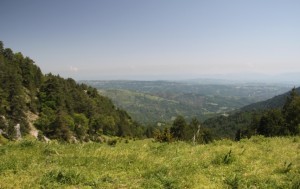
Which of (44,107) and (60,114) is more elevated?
(44,107)

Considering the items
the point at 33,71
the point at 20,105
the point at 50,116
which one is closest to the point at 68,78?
the point at 33,71

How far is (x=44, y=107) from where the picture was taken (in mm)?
107562

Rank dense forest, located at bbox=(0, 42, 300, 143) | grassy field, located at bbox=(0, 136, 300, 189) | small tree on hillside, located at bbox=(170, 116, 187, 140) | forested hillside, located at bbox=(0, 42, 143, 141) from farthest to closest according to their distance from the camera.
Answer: small tree on hillside, located at bbox=(170, 116, 187, 140) → forested hillside, located at bbox=(0, 42, 143, 141) → dense forest, located at bbox=(0, 42, 300, 143) → grassy field, located at bbox=(0, 136, 300, 189)

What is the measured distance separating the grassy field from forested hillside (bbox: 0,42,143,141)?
58593 millimetres

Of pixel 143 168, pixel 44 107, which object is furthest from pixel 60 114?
pixel 143 168

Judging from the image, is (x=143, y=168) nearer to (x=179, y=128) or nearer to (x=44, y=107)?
(x=179, y=128)

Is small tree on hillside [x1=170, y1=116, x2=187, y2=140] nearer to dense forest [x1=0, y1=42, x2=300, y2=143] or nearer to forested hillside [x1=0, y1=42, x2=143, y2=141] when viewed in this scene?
dense forest [x1=0, y1=42, x2=300, y2=143]

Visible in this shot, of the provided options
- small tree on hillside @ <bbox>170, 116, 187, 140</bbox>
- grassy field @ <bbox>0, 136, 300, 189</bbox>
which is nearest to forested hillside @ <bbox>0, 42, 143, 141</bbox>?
small tree on hillside @ <bbox>170, 116, 187, 140</bbox>

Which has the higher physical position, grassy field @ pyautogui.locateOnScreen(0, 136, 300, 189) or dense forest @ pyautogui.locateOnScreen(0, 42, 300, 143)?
grassy field @ pyautogui.locateOnScreen(0, 136, 300, 189)

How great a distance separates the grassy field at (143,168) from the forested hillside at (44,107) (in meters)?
58.6

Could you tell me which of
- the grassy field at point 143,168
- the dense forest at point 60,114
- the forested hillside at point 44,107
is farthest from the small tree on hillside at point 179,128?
the grassy field at point 143,168

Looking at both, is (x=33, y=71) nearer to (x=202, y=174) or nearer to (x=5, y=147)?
(x=5, y=147)

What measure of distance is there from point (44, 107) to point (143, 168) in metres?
102

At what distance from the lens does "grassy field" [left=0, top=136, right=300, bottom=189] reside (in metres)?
10.6
